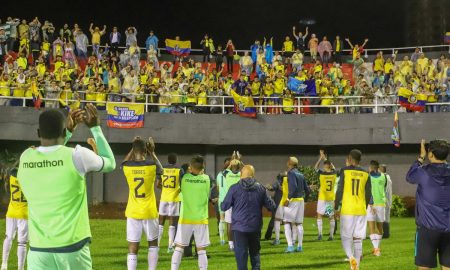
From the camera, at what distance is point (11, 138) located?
2997 centimetres

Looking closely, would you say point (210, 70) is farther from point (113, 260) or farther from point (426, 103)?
point (113, 260)

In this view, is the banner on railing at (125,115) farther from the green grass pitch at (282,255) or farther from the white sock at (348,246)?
the white sock at (348,246)

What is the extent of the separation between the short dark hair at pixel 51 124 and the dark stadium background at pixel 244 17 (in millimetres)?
40801

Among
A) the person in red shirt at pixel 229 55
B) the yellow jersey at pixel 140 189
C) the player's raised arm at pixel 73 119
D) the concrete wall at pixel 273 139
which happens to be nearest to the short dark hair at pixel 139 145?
the yellow jersey at pixel 140 189

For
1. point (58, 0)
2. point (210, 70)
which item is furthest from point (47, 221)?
point (58, 0)

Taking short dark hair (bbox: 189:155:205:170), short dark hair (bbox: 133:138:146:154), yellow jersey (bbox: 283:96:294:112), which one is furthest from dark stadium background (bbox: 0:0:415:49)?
short dark hair (bbox: 133:138:146:154)

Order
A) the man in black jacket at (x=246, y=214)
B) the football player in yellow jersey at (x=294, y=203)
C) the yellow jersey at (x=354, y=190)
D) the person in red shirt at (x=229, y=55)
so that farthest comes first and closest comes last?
the person in red shirt at (x=229, y=55)
the football player in yellow jersey at (x=294, y=203)
the yellow jersey at (x=354, y=190)
the man in black jacket at (x=246, y=214)

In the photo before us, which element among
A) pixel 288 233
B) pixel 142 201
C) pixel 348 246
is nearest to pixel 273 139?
pixel 288 233

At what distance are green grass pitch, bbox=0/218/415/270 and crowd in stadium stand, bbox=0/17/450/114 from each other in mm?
8894

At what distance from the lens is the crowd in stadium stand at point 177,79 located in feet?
102

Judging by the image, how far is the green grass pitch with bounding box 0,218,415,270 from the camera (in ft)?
51.8

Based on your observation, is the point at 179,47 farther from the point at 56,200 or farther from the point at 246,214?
the point at 56,200

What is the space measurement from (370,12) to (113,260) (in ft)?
114

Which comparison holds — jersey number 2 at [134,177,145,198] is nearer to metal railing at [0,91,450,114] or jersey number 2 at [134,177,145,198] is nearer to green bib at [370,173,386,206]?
green bib at [370,173,386,206]
